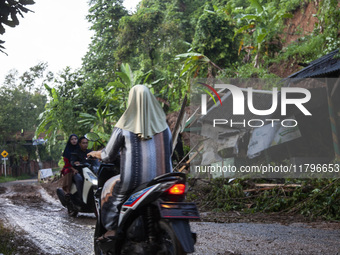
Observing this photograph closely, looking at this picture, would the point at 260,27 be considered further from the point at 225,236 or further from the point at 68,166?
the point at 225,236

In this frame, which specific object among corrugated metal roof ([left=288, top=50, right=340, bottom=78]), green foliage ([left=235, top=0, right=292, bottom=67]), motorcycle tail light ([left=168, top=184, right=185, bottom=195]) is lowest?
motorcycle tail light ([left=168, top=184, right=185, bottom=195])

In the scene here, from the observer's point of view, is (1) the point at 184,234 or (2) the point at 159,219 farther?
(2) the point at 159,219

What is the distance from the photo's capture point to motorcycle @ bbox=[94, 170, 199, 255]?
10.9 feet

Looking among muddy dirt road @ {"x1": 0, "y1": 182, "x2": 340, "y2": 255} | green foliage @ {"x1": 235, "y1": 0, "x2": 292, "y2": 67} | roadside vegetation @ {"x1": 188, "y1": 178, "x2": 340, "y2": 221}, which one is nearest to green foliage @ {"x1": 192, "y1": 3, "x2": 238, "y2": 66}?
green foliage @ {"x1": 235, "y1": 0, "x2": 292, "y2": 67}

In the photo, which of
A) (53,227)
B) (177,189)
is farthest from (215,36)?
(177,189)

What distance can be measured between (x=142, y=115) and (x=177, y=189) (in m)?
0.76

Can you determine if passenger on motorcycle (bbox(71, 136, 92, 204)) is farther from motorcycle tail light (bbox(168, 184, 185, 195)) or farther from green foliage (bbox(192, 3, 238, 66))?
green foliage (bbox(192, 3, 238, 66))

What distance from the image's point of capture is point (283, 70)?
1980 centimetres

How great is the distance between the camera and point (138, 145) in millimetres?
3969

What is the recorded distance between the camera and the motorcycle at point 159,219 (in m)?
3.33

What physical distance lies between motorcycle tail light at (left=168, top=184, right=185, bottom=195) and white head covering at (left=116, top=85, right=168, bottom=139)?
1.99ft

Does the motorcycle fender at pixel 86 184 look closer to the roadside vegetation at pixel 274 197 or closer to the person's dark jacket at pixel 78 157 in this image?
the person's dark jacket at pixel 78 157

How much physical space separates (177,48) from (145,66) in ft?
8.01

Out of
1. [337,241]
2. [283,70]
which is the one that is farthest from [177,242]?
[283,70]
